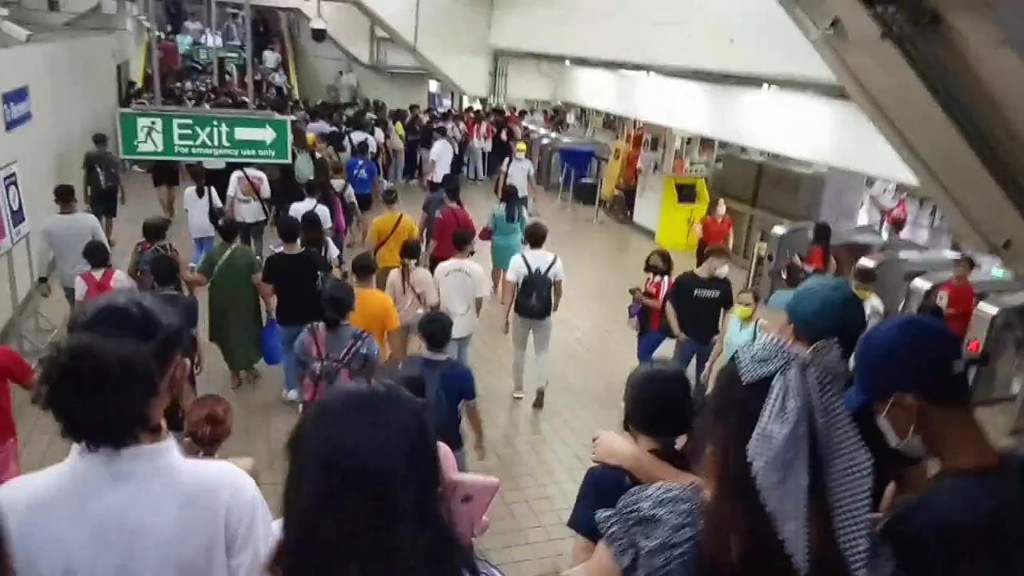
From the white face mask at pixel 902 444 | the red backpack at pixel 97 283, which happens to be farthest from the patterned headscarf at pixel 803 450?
the red backpack at pixel 97 283

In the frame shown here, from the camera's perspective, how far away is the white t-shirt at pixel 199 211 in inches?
335

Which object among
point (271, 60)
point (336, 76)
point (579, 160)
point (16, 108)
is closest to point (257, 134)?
point (16, 108)

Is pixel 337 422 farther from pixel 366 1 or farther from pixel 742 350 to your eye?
pixel 366 1

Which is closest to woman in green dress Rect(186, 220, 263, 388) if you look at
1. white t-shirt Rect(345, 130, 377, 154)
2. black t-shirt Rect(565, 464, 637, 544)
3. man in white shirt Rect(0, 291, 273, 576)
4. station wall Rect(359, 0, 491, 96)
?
black t-shirt Rect(565, 464, 637, 544)

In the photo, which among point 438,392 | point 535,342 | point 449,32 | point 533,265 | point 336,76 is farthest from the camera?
point 336,76

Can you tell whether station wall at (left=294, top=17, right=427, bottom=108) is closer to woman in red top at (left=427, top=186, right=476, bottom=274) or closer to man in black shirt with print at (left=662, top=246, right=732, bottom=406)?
woman in red top at (left=427, top=186, right=476, bottom=274)

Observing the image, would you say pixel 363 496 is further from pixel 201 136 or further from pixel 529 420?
pixel 201 136

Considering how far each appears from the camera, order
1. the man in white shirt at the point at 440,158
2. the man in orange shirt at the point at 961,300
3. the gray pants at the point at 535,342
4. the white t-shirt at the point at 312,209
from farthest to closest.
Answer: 1. the man in white shirt at the point at 440,158
2. the white t-shirt at the point at 312,209
3. the man in orange shirt at the point at 961,300
4. the gray pants at the point at 535,342

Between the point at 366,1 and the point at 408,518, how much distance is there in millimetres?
15421

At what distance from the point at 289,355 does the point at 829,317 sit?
4.58 metres

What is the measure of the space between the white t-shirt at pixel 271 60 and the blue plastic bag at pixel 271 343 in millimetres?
17976

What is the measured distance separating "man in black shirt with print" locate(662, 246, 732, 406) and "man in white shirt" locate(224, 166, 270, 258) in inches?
182

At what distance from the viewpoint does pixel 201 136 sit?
6.52 meters

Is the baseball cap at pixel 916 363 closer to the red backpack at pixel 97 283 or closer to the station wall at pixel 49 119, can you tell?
the red backpack at pixel 97 283
